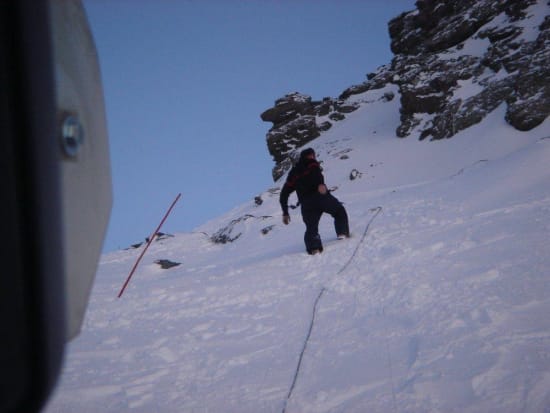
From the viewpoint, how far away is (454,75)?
1067 inches

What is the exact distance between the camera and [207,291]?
5.56 m

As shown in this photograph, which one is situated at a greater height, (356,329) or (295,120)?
(295,120)

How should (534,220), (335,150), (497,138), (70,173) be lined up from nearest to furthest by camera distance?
(70,173) < (534,220) < (497,138) < (335,150)

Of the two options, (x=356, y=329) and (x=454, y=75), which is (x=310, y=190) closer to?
(x=356, y=329)

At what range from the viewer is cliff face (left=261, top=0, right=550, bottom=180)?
67.2ft

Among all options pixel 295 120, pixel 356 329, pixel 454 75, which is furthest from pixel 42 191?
pixel 295 120

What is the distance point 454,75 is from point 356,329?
93.3 ft

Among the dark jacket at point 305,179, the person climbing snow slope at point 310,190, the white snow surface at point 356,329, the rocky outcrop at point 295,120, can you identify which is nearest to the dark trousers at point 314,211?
the person climbing snow slope at point 310,190

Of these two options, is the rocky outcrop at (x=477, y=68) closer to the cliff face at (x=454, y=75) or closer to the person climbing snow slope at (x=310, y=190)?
the cliff face at (x=454, y=75)

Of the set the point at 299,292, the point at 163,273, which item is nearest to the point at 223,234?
the point at 163,273

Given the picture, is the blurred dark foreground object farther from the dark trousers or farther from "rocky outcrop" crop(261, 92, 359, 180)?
"rocky outcrop" crop(261, 92, 359, 180)

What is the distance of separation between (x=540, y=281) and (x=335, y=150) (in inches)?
1153

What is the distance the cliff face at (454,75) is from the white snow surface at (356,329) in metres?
16.8

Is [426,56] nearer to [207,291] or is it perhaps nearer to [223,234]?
[223,234]
